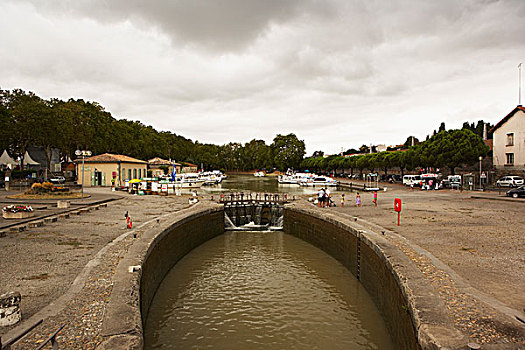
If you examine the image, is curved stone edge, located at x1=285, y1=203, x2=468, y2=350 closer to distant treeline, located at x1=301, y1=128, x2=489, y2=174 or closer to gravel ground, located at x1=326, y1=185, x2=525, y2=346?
gravel ground, located at x1=326, y1=185, x2=525, y2=346

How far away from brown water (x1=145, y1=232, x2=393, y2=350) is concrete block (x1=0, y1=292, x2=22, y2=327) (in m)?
3.33

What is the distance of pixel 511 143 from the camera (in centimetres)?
4419

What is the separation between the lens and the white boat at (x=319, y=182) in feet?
189

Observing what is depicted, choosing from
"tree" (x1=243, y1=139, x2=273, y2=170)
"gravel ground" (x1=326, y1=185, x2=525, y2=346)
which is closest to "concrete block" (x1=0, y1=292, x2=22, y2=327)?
"gravel ground" (x1=326, y1=185, x2=525, y2=346)

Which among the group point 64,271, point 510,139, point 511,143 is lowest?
point 64,271

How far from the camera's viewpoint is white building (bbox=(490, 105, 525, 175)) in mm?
42531

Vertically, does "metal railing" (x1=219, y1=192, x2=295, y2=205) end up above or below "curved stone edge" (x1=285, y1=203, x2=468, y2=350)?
above

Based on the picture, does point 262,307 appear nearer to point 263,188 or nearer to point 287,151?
point 263,188

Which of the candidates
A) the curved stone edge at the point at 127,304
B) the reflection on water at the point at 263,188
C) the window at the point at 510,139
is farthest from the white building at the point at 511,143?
the curved stone edge at the point at 127,304

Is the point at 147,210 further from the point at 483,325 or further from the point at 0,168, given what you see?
the point at 0,168

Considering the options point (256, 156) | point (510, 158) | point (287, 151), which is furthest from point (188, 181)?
point (256, 156)

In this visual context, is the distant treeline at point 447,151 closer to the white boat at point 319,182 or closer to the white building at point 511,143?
the white building at point 511,143

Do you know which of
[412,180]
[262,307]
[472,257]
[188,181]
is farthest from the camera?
[188,181]

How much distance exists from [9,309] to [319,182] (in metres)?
56.6
